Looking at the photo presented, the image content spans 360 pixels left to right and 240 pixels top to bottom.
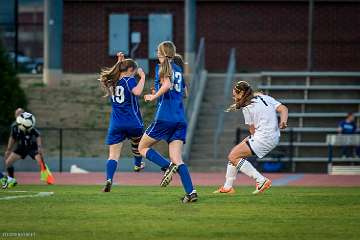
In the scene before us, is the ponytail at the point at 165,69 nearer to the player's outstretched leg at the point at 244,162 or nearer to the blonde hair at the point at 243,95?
the blonde hair at the point at 243,95

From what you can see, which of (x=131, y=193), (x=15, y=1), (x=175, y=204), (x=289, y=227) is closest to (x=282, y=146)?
(x=15, y=1)

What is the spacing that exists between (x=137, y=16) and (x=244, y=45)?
4.13 m

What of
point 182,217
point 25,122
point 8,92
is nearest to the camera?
point 182,217

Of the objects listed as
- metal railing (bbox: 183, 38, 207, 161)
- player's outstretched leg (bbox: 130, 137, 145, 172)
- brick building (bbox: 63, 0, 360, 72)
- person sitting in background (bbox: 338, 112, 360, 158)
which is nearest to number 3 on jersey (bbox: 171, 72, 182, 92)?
player's outstretched leg (bbox: 130, 137, 145, 172)

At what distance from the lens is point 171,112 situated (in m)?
14.5

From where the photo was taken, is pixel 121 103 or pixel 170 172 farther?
pixel 121 103

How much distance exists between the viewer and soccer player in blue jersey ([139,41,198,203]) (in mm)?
14109

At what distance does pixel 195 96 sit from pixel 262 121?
19.7 metres

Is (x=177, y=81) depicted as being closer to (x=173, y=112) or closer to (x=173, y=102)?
(x=173, y=102)

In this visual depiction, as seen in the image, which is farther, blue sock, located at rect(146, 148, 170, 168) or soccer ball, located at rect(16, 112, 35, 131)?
soccer ball, located at rect(16, 112, 35, 131)

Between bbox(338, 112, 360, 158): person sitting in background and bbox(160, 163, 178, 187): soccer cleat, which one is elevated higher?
bbox(160, 163, 178, 187): soccer cleat

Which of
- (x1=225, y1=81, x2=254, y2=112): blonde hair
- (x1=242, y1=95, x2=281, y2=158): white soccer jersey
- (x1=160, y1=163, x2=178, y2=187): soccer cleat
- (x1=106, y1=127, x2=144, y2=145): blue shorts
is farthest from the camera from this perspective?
(x1=106, y1=127, x2=144, y2=145): blue shorts

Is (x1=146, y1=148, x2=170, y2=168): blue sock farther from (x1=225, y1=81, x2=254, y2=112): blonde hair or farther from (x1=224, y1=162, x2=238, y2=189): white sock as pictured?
(x1=225, y1=81, x2=254, y2=112): blonde hair

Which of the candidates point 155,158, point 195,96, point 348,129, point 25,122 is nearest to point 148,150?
point 155,158
